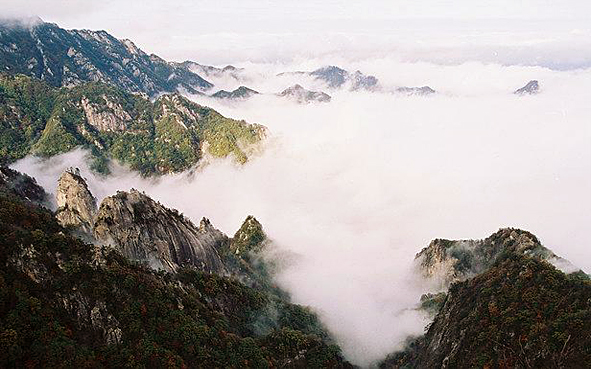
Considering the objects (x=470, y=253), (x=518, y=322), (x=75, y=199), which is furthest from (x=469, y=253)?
(x=75, y=199)

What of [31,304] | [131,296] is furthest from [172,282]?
[31,304]

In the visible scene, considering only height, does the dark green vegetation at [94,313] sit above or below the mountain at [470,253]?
below

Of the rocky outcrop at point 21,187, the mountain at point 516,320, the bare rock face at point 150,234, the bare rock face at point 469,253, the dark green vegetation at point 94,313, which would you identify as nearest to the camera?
the dark green vegetation at point 94,313

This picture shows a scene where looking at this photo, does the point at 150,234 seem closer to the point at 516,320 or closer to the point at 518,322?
the point at 516,320

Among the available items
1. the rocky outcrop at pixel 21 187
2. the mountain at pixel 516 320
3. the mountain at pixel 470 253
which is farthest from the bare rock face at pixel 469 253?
the rocky outcrop at pixel 21 187

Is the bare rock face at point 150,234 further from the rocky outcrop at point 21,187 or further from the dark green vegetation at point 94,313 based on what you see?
the rocky outcrop at point 21,187

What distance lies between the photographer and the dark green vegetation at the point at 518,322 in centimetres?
6712

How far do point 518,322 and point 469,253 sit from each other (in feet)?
276

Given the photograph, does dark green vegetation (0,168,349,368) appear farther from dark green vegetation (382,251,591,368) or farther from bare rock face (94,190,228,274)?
dark green vegetation (382,251,591,368)

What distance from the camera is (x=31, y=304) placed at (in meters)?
56.0

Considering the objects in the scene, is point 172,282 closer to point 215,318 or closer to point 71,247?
point 215,318

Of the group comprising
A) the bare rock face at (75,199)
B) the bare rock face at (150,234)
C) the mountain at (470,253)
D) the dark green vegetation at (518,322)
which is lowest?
the dark green vegetation at (518,322)

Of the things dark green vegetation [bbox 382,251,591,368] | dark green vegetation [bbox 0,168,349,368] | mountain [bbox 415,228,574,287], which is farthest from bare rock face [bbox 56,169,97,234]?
mountain [bbox 415,228,574,287]

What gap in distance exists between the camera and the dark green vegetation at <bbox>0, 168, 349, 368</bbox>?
178ft
